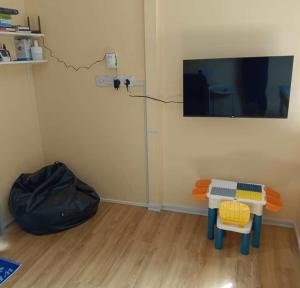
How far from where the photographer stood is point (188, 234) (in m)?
2.65

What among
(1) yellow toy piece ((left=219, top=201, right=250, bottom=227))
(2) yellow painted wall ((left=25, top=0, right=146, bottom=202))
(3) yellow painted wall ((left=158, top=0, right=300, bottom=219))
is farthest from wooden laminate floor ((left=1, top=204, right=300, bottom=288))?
(2) yellow painted wall ((left=25, top=0, right=146, bottom=202))

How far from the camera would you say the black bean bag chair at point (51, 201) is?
262 centimetres

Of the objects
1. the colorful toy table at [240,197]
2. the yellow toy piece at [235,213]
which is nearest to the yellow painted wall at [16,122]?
the colorful toy table at [240,197]

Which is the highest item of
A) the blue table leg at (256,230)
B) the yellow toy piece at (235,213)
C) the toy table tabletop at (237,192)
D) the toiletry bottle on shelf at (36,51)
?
the toiletry bottle on shelf at (36,51)

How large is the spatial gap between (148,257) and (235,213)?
75cm

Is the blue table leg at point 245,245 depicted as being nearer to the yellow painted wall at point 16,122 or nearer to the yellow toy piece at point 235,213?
the yellow toy piece at point 235,213

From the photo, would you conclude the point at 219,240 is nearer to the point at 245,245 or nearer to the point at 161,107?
the point at 245,245

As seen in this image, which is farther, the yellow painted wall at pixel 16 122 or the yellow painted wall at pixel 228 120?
the yellow painted wall at pixel 16 122

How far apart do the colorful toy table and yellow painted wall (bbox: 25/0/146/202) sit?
810 millimetres

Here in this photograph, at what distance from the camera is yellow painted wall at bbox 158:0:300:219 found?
2307mm

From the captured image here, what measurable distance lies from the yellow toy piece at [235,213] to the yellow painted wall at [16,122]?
1906 mm

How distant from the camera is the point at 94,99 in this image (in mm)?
2906

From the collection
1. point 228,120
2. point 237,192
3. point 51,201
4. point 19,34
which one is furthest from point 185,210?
point 19,34

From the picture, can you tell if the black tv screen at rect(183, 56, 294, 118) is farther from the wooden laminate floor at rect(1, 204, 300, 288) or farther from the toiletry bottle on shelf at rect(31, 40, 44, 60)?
the toiletry bottle on shelf at rect(31, 40, 44, 60)
